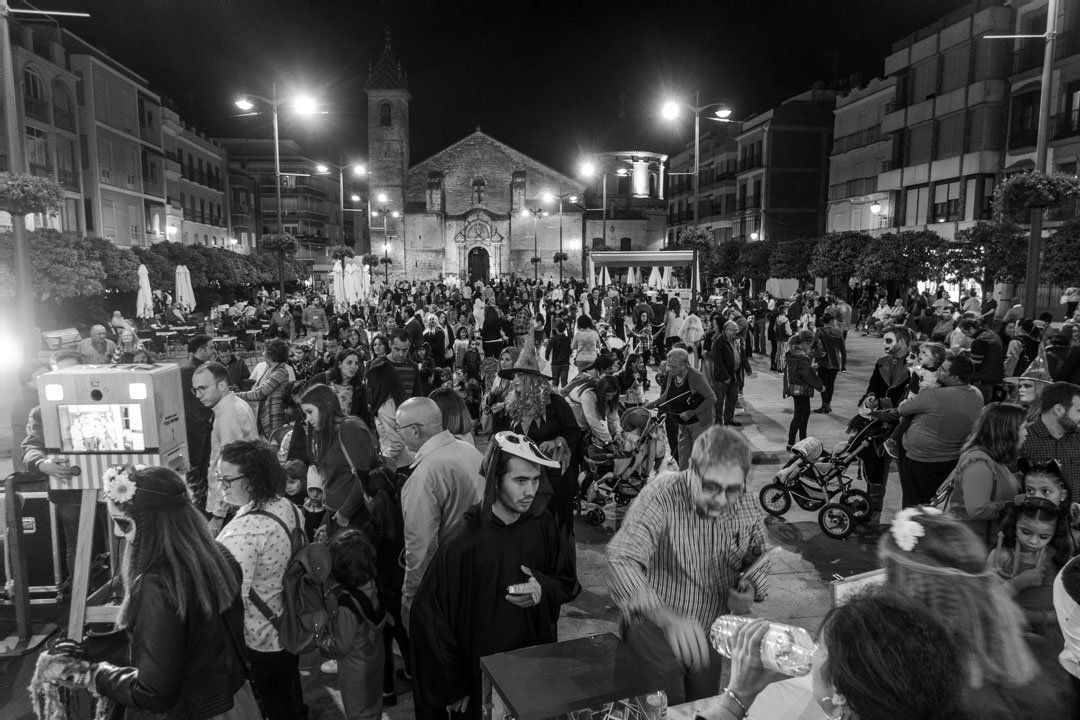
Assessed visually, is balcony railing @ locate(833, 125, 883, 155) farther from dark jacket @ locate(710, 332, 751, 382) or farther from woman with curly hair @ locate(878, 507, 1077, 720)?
woman with curly hair @ locate(878, 507, 1077, 720)

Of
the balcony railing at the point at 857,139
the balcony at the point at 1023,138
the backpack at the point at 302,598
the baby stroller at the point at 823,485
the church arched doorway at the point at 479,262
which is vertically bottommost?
the baby stroller at the point at 823,485

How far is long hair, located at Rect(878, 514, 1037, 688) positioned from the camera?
5.83ft

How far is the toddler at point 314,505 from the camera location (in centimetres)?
470

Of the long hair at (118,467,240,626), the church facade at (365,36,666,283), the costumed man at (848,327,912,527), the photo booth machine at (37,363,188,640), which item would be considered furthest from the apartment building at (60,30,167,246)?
the long hair at (118,467,240,626)

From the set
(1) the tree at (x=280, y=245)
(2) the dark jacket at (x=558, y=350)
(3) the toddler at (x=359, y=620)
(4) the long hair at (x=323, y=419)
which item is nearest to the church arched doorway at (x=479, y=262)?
(1) the tree at (x=280, y=245)

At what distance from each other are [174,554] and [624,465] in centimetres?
482

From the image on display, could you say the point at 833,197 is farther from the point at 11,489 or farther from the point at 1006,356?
the point at 11,489

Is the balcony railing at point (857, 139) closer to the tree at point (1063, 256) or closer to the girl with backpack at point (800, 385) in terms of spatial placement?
the tree at point (1063, 256)

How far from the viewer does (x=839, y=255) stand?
2873 cm

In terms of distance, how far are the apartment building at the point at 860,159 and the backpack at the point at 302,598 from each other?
113 ft

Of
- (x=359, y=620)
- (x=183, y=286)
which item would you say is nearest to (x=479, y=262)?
(x=183, y=286)

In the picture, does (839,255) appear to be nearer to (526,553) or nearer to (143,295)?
(143,295)

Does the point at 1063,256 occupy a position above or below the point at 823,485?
above

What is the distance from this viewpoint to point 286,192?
206 feet
